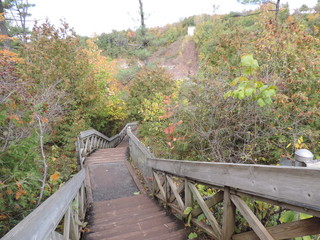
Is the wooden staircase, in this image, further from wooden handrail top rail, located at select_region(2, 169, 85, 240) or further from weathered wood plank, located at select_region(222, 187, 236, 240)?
wooden handrail top rail, located at select_region(2, 169, 85, 240)

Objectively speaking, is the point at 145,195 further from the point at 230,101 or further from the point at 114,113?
the point at 114,113

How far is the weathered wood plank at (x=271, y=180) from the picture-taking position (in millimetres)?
1156

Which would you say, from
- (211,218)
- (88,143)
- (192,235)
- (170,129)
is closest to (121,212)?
(192,235)

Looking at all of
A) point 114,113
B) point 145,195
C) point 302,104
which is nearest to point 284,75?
point 302,104

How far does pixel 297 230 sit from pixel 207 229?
1217 millimetres

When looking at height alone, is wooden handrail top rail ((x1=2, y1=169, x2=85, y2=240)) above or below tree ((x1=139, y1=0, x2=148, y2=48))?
below

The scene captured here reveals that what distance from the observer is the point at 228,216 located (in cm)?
198

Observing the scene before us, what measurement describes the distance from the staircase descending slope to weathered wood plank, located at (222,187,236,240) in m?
0.80

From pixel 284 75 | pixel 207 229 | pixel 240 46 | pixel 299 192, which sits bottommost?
pixel 207 229

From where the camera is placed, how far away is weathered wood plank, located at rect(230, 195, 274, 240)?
60.1 inches

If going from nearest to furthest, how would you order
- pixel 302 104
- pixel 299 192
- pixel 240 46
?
pixel 299 192
pixel 302 104
pixel 240 46

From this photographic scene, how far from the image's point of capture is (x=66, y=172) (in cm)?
627

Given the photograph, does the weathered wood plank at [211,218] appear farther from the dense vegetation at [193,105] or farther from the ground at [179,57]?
the ground at [179,57]

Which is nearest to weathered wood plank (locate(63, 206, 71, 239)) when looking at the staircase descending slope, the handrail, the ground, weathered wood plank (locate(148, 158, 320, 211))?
the staircase descending slope
